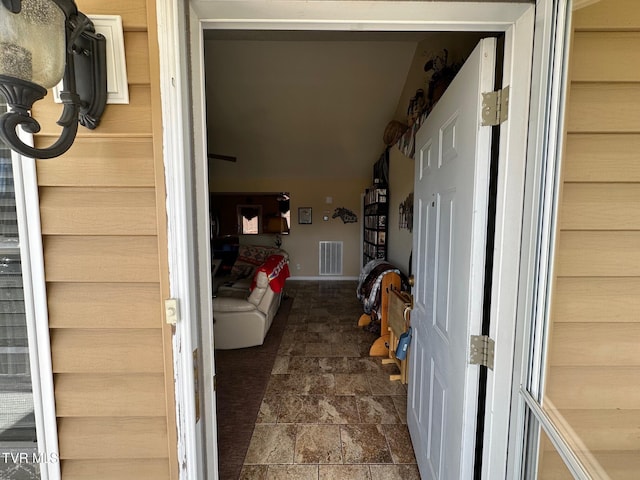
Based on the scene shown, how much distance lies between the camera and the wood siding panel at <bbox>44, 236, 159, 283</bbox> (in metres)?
0.83

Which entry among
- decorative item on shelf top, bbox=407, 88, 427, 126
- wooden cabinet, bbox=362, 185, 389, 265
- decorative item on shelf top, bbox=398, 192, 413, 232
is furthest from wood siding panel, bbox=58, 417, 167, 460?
wooden cabinet, bbox=362, 185, 389, 265

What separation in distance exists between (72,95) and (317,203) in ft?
17.6

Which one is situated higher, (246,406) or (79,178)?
(79,178)

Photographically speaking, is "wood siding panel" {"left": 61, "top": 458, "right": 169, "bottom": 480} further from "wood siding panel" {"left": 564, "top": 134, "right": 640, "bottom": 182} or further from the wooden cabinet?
the wooden cabinet

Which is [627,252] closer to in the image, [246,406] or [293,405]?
[293,405]

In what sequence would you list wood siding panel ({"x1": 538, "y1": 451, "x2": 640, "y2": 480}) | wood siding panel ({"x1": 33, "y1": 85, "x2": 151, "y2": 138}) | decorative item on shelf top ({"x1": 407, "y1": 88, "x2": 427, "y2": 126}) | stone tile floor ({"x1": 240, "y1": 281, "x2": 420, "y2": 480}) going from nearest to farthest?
wood siding panel ({"x1": 538, "y1": 451, "x2": 640, "y2": 480}), wood siding panel ({"x1": 33, "y1": 85, "x2": 151, "y2": 138}), stone tile floor ({"x1": 240, "y1": 281, "x2": 420, "y2": 480}), decorative item on shelf top ({"x1": 407, "y1": 88, "x2": 427, "y2": 126})

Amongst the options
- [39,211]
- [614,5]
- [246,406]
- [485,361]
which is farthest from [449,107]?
[246,406]

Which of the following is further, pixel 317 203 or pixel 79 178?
pixel 317 203

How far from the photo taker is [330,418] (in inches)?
75.2

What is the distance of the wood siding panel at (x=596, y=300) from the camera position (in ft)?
2.47

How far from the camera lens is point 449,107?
1.08 meters

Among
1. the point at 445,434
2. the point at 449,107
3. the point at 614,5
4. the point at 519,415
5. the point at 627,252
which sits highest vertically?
the point at 614,5

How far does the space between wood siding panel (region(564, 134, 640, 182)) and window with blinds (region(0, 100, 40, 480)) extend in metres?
1.56

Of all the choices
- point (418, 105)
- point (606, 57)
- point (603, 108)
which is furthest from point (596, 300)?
point (418, 105)
